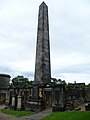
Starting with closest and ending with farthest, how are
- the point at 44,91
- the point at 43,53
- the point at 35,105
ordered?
the point at 35,105 < the point at 44,91 < the point at 43,53

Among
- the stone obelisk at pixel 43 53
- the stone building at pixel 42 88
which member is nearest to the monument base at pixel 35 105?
the stone building at pixel 42 88

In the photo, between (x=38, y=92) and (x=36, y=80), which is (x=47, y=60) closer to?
(x=36, y=80)

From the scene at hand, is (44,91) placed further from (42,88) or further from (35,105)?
(35,105)

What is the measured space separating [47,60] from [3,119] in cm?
1397

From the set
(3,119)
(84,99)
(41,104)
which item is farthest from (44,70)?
(3,119)

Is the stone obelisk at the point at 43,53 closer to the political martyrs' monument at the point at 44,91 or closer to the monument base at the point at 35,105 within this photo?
the political martyrs' monument at the point at 44,91

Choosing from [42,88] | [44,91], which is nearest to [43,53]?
[42,88]

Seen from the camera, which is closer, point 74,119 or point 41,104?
point 74,119

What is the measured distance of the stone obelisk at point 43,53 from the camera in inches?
1046

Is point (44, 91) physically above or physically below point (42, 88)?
below

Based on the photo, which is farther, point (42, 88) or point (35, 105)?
point (42, 88)

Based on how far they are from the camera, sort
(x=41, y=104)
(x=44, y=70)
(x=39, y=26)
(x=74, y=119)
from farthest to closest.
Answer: (x=39, y=26) < (x=44, y=70) < (x=41, y=104) < (x=74, y=119)

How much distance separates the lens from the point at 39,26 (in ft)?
94.3

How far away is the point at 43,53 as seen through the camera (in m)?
27.0
